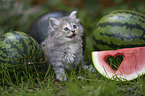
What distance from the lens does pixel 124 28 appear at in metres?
3.00

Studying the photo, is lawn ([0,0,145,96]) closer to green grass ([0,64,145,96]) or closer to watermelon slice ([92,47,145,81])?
green grass ([0,64,145,96])

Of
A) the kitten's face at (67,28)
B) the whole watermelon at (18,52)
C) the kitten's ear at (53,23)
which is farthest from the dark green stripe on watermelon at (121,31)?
the whole watermelon at (18,52)

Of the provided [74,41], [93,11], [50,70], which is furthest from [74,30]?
[93,11]

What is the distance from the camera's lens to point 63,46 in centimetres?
287

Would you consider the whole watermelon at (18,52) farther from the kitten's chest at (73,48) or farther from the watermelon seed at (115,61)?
the watermelon seed at (115,61)

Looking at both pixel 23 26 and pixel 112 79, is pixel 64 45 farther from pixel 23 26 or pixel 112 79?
pixel 23 26

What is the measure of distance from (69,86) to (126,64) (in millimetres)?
925

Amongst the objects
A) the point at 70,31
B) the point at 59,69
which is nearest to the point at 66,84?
the point at 59,69

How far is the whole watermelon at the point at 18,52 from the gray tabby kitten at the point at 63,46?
0.24 meters

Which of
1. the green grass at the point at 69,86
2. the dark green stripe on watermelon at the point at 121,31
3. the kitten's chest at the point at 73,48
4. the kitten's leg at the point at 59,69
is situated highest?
the dark green stripe on watermelon at the point at 121,31

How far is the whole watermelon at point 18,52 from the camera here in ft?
8.71

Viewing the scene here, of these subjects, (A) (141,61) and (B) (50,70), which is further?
(B) (50,70)

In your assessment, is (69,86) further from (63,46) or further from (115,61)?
(115,61)

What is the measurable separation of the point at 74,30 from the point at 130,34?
2.98 ft
